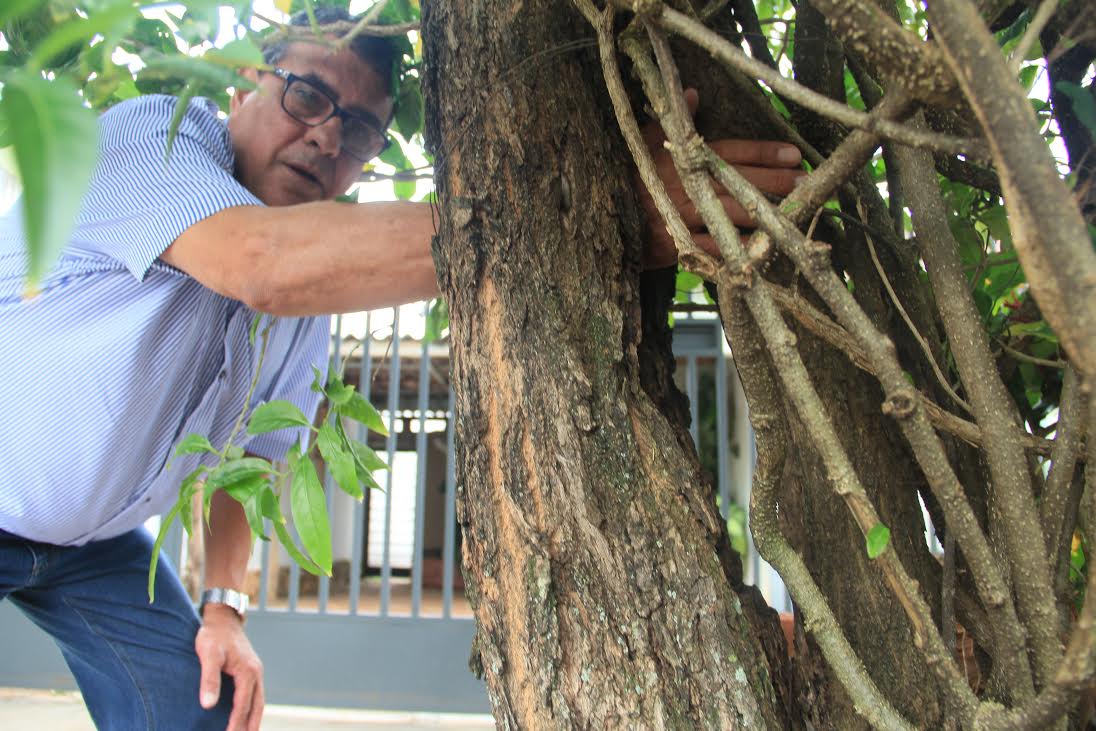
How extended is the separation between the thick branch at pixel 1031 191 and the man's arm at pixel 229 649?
1.65 m

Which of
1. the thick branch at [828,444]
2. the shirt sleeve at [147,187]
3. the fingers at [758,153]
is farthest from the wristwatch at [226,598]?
the thick branch at [828,444]

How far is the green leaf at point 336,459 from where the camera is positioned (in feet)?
3.12

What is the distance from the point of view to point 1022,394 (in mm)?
1313

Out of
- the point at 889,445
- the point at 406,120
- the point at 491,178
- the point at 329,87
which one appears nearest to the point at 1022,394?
the point at 889,445

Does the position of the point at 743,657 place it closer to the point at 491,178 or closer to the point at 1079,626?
the point at 1079,626

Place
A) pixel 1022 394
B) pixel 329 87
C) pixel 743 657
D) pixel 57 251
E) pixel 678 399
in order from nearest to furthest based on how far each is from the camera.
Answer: pixel 57 251 → pixel 743 657 → pixel 678 399 → pixel 1022 394 → pixel 329 87

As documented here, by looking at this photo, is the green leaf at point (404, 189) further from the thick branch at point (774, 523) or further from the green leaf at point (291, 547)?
the thick branch at point (774, 523)

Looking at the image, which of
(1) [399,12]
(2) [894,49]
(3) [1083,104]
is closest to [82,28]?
(2) [894,49]

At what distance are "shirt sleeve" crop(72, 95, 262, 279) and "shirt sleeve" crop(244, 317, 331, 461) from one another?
55cm

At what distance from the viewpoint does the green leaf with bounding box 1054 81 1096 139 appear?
875 mm

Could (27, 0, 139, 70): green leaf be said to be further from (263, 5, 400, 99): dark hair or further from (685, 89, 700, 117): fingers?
(263, 5, 400, 99): dark hair

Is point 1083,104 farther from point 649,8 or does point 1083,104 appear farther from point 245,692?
point 245,692

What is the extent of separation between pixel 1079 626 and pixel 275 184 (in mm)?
1608

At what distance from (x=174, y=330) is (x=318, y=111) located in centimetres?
53
